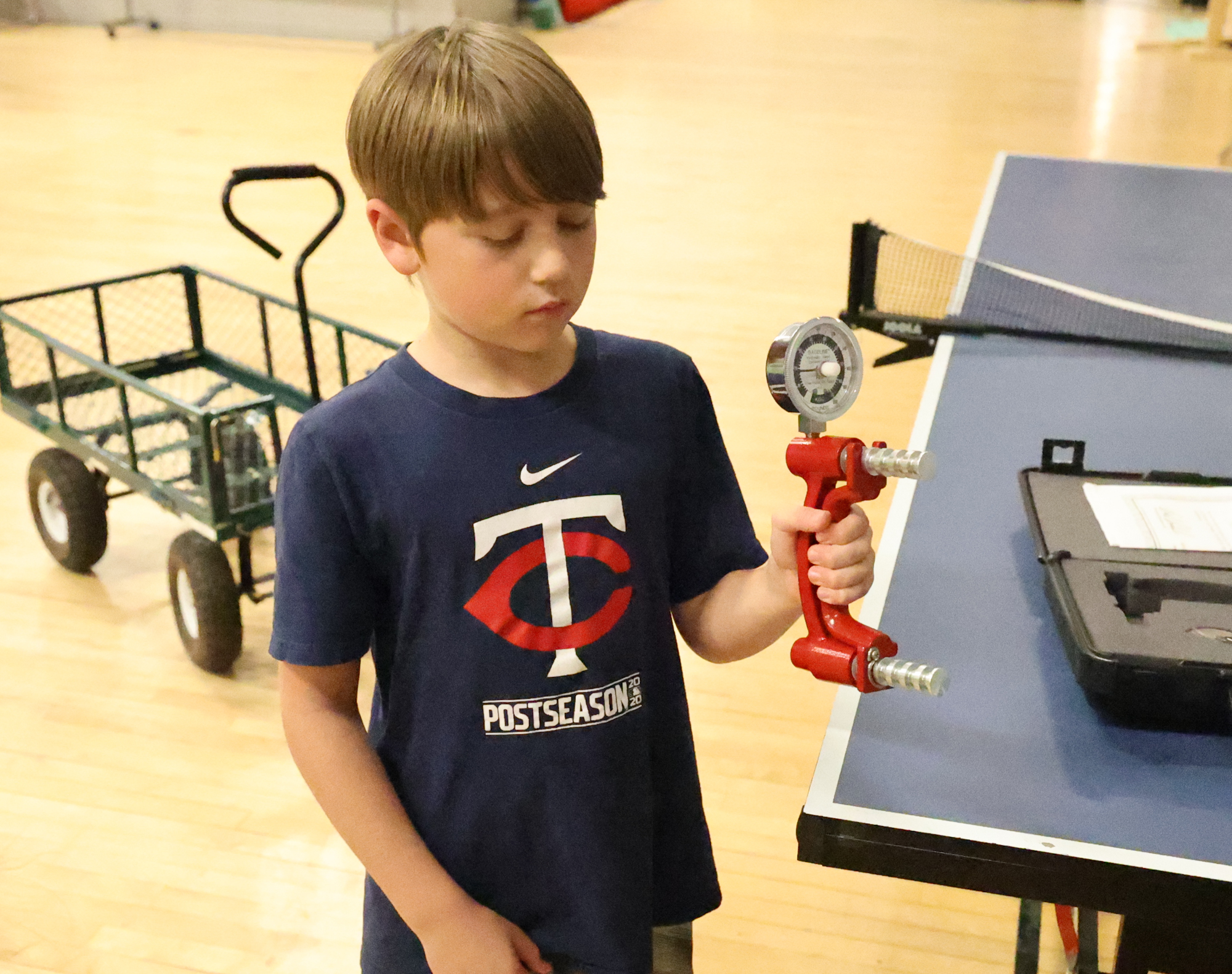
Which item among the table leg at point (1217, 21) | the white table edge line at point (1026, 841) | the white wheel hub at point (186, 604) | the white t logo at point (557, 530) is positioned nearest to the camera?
the white t logo at point (557, 530)

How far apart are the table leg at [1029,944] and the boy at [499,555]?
0.84 metres

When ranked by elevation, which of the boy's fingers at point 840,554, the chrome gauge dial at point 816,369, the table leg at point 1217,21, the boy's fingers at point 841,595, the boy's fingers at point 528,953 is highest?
the chrome gauge dial at point 816,369

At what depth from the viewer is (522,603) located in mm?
1230

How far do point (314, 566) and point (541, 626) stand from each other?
0.21 m

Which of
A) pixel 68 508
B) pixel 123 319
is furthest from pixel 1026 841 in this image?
pixel 123 319

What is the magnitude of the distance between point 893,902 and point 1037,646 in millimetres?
1055

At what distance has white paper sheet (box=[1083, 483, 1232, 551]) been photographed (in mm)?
1797

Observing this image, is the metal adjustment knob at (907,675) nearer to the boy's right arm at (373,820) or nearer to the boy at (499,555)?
the boy at (499,555)

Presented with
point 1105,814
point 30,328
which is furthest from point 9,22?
point 1105,814

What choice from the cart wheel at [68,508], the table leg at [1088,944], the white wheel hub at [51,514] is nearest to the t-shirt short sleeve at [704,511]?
the table leg at [1088,944]

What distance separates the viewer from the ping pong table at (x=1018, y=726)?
4.47ft

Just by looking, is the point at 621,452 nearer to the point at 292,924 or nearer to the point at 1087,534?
the point at 1087,534

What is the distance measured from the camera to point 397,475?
1.19 metres

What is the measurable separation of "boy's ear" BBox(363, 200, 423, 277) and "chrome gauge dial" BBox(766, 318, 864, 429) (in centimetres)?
32
